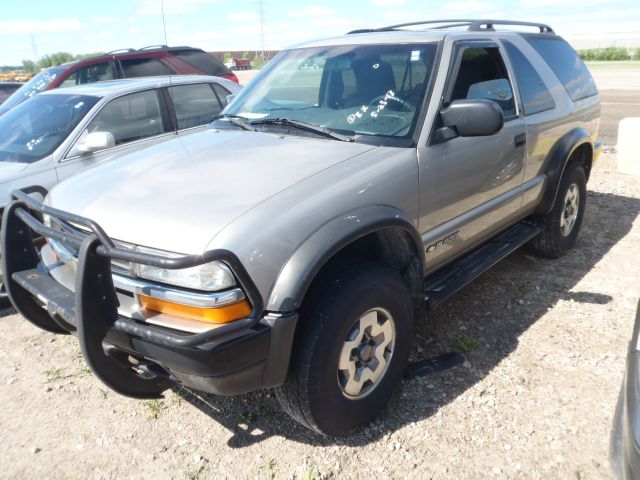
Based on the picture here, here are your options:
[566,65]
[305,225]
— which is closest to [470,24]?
[566,65]

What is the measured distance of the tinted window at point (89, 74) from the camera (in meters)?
7.63

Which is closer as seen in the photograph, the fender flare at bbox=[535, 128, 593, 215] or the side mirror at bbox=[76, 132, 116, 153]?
the fender flare at bbox=[535, 128, 593, 215]

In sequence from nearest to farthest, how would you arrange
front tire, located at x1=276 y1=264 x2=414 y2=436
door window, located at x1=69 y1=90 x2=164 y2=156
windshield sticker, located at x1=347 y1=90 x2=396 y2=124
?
front tire, located at x1=276 y1=264 x2=414 y2=436 < windshield sticker, located at x1=347 y1=90 x2=396 y2=124 < door window, located at x1=69 y1=90 x2=164 y2=156

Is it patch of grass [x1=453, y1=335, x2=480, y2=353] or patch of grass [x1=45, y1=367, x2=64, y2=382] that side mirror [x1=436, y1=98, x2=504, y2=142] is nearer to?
patch of grass [x1=453, y1=335, x2=480, y2=353]

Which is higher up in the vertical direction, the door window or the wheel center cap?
the door window

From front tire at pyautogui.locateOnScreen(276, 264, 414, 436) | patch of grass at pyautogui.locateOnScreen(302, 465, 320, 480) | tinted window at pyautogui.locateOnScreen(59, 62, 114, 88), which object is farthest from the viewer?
tinted window at pyautogui.locateOnScreen(59, 62, 114, 88)

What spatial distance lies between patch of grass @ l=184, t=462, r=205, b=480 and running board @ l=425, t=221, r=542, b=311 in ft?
4.73

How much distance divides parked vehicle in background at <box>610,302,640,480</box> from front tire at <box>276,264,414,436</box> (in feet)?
3.40

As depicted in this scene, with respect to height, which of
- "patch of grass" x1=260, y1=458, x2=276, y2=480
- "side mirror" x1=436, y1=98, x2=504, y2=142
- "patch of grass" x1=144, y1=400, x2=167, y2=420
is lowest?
"patch of grass" x1=144, y1=400, x2=167, y2=420

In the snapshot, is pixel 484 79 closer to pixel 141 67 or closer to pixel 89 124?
pixel 89 124

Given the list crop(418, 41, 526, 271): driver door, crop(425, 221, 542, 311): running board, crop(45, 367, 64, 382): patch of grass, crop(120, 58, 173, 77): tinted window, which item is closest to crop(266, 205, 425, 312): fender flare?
crop(418, 41, 526, 271): driver door

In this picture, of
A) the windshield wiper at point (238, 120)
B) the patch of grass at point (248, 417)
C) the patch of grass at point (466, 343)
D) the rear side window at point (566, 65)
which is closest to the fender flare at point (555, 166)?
the rear side window at point (566, 65)

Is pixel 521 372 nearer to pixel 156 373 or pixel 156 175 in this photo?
pixel 156 373

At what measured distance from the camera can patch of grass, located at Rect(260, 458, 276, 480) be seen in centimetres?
245
